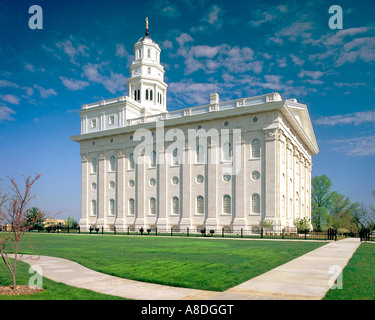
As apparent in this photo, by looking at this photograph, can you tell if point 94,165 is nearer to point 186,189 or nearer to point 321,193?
point 186,189

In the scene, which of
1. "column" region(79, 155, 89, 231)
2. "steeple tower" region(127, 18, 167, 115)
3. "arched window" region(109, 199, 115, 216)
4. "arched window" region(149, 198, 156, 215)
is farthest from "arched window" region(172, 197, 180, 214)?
"steeple tower" region(127, 18, 167, 115)

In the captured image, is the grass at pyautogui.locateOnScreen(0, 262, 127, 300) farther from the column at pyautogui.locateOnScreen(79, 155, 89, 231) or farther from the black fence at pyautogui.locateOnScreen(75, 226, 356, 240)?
the column at pyautogui.locateOnScreen(79, 155, 89, 231)

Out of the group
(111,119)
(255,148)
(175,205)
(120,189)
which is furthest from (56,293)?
(111,119)

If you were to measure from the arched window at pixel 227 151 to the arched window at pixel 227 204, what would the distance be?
196 inches

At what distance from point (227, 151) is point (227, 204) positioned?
6912 mm

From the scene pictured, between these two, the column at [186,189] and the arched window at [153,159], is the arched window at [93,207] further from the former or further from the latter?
the column at [186,189]

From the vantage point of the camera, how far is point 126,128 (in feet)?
175

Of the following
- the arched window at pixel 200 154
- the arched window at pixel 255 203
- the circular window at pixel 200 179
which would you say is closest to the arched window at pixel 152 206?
the circular window at pixel 200 179

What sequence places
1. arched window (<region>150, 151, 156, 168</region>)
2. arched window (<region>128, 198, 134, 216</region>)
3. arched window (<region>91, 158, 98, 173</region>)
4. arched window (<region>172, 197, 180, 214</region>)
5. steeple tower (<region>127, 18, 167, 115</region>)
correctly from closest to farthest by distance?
arched window (<region>172, 197, 180, 214</region>)
arched window (<region>150, 151, 156, 168</region>)
arched window (<region>128, 198, 134, 216</region>)
arched window (<region>91, 158, 98, 173</region>)
steeple tower (<region>127, 18, 167, 115</region>)

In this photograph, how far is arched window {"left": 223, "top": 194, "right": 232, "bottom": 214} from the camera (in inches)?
1751

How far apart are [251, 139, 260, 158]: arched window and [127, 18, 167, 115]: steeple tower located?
24361 millimetres

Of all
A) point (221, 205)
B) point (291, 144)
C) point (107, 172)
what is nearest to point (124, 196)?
point (107, 172)

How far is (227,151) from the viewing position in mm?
45031
